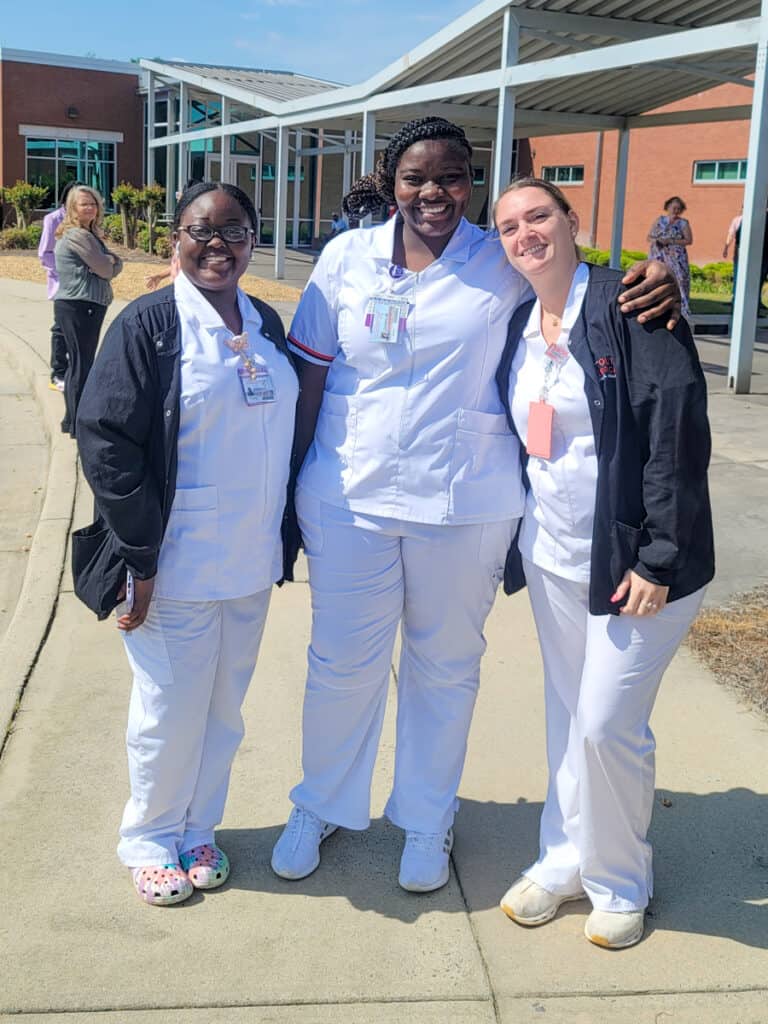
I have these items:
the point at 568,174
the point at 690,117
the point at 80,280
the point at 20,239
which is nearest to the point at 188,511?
the point at 80,280

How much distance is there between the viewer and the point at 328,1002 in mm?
2598

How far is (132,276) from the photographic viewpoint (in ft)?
71.6

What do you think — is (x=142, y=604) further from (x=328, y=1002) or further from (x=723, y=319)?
(x=723, y=319)

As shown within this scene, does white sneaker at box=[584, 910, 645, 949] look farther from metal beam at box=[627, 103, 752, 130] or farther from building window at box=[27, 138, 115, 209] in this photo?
building window at box=[27, 138, 115, 209]

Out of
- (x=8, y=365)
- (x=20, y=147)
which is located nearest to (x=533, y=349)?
(x=8, y=365)

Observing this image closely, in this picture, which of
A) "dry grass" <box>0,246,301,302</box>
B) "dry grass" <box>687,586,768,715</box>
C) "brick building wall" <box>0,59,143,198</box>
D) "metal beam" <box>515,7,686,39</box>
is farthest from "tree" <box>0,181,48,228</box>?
"dry grass" <box>687,586,768,715</box>

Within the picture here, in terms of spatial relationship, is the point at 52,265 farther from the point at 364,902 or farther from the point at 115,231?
the point at 115,231

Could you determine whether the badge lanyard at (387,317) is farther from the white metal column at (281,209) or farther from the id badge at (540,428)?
the white metal column at (281,209)

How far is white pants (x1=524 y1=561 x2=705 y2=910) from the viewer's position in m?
2.74

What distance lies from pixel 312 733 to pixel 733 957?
50.2 inches

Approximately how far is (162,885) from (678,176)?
3114 centimetres

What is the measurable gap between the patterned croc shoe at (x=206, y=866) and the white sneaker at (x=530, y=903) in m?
0.79

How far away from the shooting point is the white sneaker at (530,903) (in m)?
2.94

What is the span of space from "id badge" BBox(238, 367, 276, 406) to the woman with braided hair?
239mm
